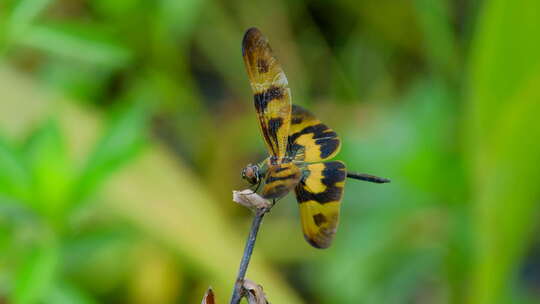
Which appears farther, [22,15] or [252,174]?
[22,15]

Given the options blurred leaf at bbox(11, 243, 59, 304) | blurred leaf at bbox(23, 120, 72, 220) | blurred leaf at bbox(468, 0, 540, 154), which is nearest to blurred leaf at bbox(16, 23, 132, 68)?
blurred leaf at bbox(23, 120, 72, 220)

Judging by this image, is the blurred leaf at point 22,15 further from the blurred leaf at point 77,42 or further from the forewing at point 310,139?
the forewing at point 310,139

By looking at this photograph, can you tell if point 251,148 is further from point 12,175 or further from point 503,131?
point 12,175

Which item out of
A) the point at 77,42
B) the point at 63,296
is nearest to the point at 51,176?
the point at 63,296

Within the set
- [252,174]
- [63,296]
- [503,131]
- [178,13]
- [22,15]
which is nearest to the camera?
[252,174]

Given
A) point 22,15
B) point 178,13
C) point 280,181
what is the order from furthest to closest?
point 178,13 → point 22,15 → point 280,181

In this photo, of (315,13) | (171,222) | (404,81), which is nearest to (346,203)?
(171,222)

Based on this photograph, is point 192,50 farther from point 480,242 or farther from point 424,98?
point 480,242

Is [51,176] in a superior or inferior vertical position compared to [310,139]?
inferior
